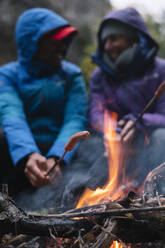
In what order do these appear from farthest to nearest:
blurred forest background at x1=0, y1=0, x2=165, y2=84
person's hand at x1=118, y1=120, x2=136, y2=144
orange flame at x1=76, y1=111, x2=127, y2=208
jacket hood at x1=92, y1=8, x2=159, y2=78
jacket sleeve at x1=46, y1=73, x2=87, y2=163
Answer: blurred forest background at x1=0, y1=0, x2=165, y2=84, jacket hood at x1=92, y1=8, x2=159, y2=78, jacket sleeve at x1=46, y1=73, x2=87, y2=163, person's hand at x1=118, y1=120, x2=136, y2=144, orange flame at x1=76, y1=111, x2=127, y2=208

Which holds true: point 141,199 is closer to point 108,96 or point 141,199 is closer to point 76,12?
point 108,96

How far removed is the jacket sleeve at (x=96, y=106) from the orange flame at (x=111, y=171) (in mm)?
75


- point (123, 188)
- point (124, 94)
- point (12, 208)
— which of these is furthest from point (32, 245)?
point (124, 94)

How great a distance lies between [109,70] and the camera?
307 centimetres

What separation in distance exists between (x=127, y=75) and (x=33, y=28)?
1309 mm

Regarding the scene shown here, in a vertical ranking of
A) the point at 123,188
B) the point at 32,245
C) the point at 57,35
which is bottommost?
the point at 32,245

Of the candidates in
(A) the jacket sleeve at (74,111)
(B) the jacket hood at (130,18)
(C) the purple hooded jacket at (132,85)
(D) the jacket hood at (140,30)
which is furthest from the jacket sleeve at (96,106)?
(B) the jacket hood at (130,18)

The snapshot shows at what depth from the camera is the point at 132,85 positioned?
292 centimetres

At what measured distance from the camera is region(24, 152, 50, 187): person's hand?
79.5 inches

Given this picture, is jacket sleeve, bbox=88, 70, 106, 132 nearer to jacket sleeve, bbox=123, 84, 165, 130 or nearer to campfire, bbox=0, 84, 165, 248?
jacket sleeve, bbox=123, 84, 165, 130

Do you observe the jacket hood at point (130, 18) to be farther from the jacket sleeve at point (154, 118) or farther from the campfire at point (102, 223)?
the campfire at point (102, 223)

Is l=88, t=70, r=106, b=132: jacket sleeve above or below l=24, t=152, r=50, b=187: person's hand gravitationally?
above

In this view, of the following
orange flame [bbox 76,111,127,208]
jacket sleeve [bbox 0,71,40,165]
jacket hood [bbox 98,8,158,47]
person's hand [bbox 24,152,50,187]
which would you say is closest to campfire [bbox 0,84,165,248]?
orange flame [bbox 76,111,127,208]

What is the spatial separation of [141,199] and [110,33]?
2319mm
